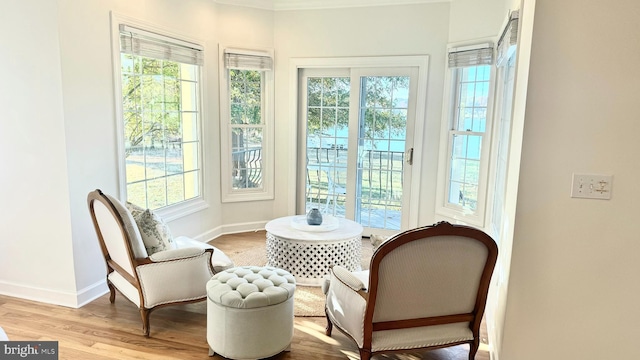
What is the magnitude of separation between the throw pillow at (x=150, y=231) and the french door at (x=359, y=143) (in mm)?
2620

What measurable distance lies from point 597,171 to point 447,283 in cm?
91

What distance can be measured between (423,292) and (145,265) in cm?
176

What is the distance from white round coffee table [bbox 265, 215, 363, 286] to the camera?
3.57 m

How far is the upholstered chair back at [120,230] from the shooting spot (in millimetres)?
2701

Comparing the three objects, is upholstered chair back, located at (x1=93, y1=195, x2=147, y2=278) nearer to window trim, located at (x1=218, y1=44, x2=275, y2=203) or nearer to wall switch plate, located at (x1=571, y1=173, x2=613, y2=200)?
window trim, located at (x1=218, y1=44, x2=275, y2=203)

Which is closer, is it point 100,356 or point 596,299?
point 596,299

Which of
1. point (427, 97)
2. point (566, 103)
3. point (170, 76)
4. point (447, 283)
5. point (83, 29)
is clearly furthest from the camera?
point (427, 97)

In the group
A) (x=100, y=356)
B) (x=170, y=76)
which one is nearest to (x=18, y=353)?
(x=100, y=356)

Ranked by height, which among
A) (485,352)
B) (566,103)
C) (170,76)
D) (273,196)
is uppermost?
(170,76)

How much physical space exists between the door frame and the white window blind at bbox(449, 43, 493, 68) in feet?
1.16

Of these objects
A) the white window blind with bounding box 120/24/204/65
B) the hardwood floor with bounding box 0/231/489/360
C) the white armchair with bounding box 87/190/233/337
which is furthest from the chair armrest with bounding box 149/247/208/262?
the white window blind with bounding box 120/24/204/65

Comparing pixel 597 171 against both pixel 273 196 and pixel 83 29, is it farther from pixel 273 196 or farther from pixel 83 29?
pixel 273 196

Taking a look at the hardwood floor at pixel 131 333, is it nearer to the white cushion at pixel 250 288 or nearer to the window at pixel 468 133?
the white cushion at pixel 250 288

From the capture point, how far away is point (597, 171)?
1995 mm
